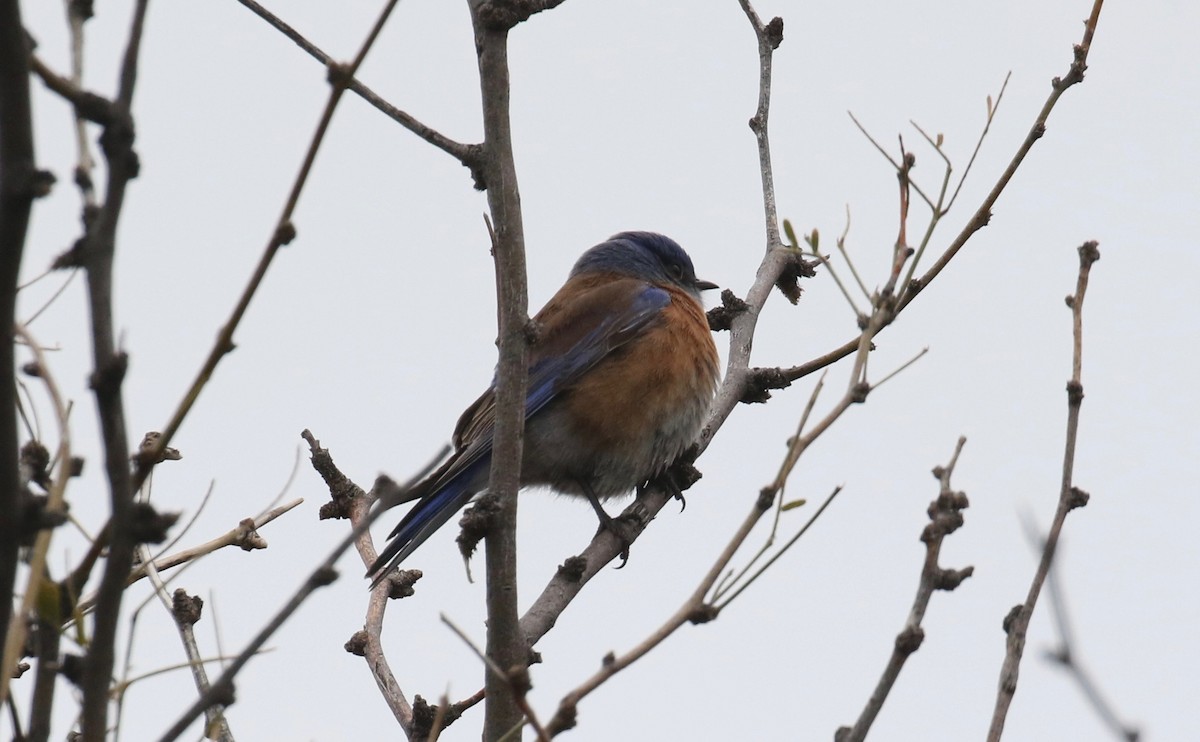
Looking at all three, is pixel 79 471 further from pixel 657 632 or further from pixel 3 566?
pixel 657 632

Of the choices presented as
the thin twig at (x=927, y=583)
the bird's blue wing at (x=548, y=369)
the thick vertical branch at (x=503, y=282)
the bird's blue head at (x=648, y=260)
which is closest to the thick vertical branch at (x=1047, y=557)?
the thin twig at (x=927, y=583)

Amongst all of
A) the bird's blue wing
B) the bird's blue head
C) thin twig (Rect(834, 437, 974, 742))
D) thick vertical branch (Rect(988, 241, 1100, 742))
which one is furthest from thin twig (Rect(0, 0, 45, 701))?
the bird's blue head

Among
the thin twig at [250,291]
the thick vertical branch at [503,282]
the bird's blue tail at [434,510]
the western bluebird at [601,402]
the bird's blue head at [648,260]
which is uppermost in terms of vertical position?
the bird's blue head at [648,260]

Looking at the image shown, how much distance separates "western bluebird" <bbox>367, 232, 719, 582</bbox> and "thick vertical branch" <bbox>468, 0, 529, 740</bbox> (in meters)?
2.17

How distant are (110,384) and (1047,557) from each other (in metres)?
1.49

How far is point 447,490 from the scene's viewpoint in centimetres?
554

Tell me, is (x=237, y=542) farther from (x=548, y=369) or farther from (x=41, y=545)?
(x=548, y=369)

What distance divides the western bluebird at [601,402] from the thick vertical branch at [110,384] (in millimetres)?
3713

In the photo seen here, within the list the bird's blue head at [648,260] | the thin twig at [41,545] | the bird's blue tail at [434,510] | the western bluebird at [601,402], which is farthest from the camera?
the bird's blue head at [648,260]

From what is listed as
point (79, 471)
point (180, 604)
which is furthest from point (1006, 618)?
point (180, 604)

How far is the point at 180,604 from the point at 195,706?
198 cm

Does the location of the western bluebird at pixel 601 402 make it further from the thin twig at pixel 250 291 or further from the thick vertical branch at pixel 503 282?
the thin twig at pixel 250 291

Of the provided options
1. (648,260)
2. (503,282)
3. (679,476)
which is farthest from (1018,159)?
(648,260)

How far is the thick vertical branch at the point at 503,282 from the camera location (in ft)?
10.6
